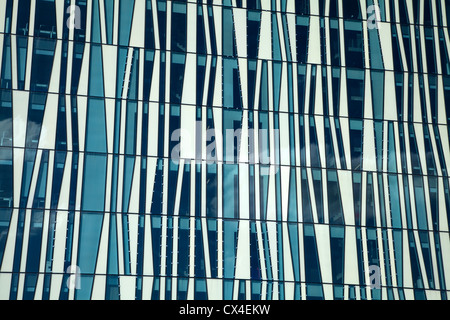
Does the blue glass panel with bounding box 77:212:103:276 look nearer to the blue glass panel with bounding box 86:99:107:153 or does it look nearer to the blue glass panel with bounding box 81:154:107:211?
the blue glass panel with bounding box 81:154:107:211

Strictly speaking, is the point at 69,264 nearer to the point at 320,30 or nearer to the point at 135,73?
the point at 135,73

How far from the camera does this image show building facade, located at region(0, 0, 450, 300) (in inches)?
1476

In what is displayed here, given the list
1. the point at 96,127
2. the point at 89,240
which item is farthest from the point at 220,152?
the point at 89,240

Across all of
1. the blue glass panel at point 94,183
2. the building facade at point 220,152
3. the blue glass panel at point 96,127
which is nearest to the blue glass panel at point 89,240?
the building facade at point 220,152

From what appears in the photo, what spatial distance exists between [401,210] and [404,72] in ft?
29.5

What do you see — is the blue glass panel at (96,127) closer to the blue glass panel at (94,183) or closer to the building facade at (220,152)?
the building facade at (220,152)

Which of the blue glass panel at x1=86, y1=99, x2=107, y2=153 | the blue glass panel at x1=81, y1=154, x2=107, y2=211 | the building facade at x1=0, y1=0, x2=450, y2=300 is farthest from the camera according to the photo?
the blue glass panel at x1=86, y1=99, x2=107, y2=153

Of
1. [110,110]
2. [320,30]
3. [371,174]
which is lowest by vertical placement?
[371,174]

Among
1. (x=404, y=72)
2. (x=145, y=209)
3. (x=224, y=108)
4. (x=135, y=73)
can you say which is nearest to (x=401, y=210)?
(x=404, y=72)

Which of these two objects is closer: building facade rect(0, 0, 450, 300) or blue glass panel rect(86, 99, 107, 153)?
building facade rect(0, 0, 450, 300)

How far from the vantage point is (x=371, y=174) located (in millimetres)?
41594

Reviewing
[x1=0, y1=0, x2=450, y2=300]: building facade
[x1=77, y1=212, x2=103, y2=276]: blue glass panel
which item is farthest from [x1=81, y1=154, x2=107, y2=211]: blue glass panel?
[x1=77, y1=212, x2=103, y2=276]: blue glass panel

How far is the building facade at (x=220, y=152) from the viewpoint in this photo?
37500mm
